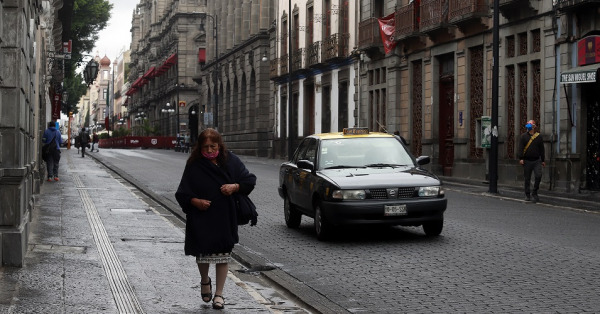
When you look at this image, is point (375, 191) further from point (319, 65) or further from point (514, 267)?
point (319, 65)

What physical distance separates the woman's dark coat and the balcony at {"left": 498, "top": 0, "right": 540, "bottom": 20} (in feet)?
66.1

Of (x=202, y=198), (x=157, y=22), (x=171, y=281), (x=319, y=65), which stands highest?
(x=157, y=22)

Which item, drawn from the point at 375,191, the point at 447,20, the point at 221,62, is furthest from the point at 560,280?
the point at 221,62

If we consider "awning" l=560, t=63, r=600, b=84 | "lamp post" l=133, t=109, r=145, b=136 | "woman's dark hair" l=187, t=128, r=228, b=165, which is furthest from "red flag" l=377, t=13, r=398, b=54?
"lamp post" l=133, t=109, r=145, b=136

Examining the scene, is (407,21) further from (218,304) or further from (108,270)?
(218,304)

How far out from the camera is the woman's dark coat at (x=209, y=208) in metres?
8.59

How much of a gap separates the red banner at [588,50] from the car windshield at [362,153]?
1062cm

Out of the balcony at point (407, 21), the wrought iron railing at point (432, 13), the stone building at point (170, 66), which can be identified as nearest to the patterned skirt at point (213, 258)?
the wrought iron railing at point (432, 13)

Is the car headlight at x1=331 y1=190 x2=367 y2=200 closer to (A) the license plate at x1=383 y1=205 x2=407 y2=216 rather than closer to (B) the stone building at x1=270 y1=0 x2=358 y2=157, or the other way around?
(A) the license plate at x1=383 y1=205 x2=407 y2=216

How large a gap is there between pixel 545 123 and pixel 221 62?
52.2m

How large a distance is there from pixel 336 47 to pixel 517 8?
1702 cm

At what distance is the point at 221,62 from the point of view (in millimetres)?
77062

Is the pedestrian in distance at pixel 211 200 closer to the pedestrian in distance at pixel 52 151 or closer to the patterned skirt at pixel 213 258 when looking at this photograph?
the patterned skirt at pixel 213 258

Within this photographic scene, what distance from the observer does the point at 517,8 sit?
28.5 m
